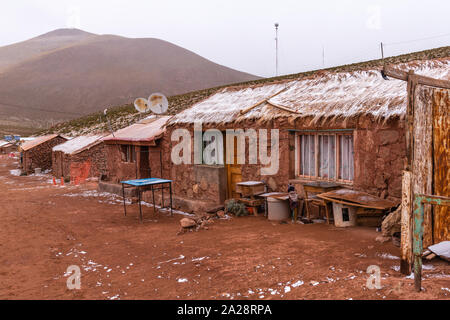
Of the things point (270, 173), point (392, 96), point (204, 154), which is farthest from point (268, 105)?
point (392, 96)

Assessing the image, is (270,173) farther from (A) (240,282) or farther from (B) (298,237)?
(A) (240,282)

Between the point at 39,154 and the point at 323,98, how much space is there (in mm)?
24405

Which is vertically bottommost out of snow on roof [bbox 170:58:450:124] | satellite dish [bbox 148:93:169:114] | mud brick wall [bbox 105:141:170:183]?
mud brick wall [bbox 105:141:170:183]

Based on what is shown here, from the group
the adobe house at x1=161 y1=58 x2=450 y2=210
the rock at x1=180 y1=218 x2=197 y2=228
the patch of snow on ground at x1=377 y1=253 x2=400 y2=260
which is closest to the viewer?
the patch of snow on ground at x1=377 y1=253 x2=400 y2=260

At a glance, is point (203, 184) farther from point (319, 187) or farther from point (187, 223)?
point (319, 187)

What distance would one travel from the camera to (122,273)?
6.16 meters

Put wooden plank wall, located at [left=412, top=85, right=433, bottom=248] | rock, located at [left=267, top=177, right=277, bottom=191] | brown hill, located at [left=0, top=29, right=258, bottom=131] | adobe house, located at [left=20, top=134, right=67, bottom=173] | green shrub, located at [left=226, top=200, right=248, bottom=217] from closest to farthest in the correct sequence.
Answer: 1. wooden plank wall, located at [left=412, top=85, right=433, bottom=248]
2. rock, located at [left=267, top=177, right=277, bottom=191]
3. green shrub, located at [left=226, top=200, right=248, bottom=217]
4. adobe house, located at [left=20, top=134, right=67, bottom=173]
5. brown hill, located at [left=0, top=29, right=258, bottom=131]

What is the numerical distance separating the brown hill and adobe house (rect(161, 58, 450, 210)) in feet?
325

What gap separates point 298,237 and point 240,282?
8.31 feet

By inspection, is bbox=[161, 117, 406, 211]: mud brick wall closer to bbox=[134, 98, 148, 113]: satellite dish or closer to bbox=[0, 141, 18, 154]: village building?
bbox=[134, 98, 148, 113]: satellite dish

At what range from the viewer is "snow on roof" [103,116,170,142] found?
45.0 ft

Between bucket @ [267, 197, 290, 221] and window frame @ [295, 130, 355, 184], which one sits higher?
window frame @ [295, 130, 355, 184]

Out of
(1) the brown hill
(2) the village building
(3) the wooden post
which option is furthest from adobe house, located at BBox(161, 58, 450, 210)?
(1) the brown hill

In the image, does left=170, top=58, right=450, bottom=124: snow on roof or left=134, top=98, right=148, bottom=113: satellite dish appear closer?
left=170, top=58, right=450, bottom=124: snow on roof
